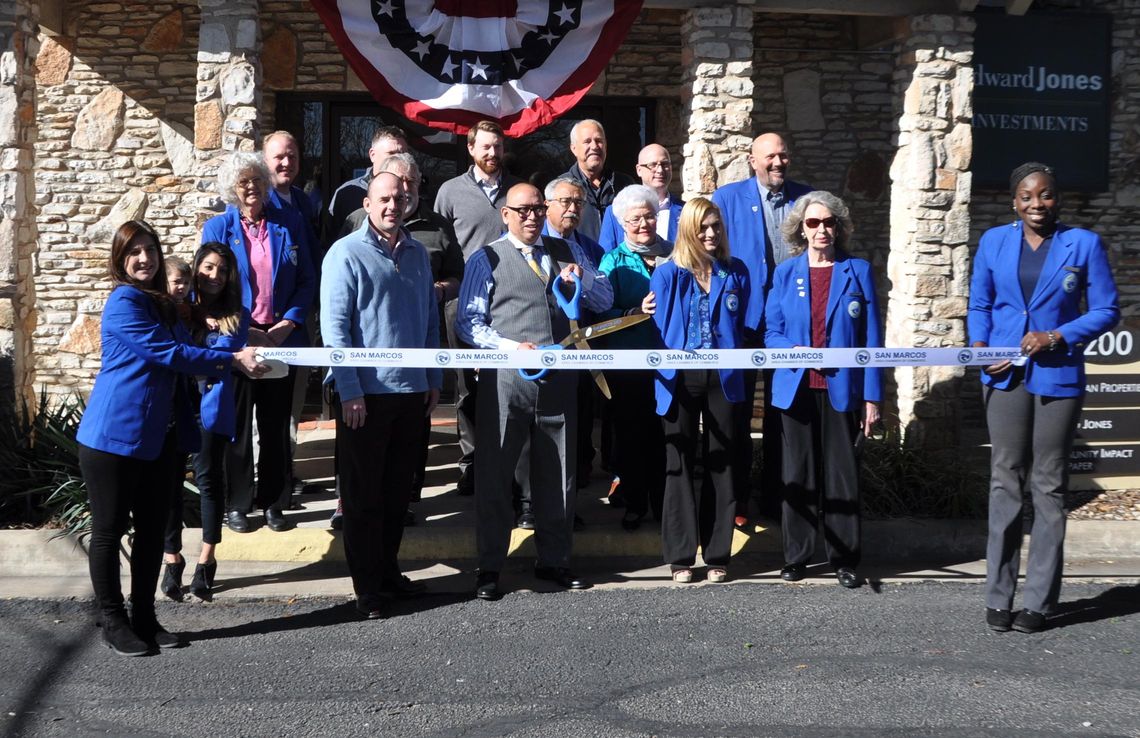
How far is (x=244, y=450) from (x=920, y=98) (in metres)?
5.68

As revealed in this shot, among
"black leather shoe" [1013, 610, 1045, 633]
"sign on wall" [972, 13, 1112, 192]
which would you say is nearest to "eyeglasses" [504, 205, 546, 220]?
"black leather shoe" [1013, 610, 1045, 633]

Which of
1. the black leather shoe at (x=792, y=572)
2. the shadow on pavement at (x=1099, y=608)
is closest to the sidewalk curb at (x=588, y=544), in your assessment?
the black leather shoe at (x=792, y=572)

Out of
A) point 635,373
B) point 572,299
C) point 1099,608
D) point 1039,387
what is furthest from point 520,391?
point 1099,608

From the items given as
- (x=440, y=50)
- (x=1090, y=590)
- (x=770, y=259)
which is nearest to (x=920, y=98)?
(x=770, y=259)

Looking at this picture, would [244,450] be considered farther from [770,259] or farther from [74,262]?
[74,262]

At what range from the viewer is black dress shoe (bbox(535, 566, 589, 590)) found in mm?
6320

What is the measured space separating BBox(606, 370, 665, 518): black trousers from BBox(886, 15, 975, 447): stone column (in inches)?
115

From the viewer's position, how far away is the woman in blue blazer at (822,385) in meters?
6.30

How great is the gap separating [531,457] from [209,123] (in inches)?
153

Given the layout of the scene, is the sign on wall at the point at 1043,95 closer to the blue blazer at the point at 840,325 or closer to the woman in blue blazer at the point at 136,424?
the blue blazer at the point at 840,325

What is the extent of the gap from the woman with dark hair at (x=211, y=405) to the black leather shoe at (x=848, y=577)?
10.5 feet

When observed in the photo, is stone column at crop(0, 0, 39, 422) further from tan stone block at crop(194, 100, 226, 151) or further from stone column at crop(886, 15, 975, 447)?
stone column at crop(886, 15, 975, 447)

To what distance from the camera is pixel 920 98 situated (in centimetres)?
920

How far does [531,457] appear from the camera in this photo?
636cm
